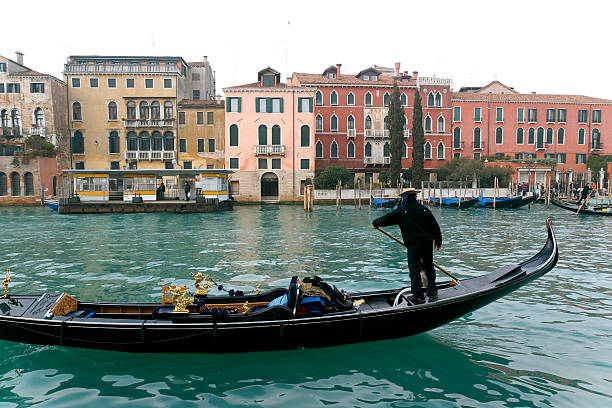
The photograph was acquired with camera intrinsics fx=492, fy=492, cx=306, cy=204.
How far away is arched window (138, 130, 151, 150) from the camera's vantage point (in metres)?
32.4

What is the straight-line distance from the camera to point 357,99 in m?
33.9

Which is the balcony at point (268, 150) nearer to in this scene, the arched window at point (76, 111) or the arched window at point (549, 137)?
the arched window at point (76, 111)

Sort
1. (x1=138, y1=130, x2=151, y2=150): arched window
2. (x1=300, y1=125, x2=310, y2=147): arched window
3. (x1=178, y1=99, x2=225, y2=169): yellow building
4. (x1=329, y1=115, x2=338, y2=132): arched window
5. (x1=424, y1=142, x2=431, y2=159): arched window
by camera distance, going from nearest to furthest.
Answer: (x1=300, y1=125, x2=310, y2=147): arched window, (x1=178, y1=99, x2=225, y2=169): yellow building, (x1=138, y1=130, x2=151, y2=150): arched window, (x1=329, y1=115, x2=338, y2=132): arched window, (x1=424, y1=142, x2=431, y2=159): arched window

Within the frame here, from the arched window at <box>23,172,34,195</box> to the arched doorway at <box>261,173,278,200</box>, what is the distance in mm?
14140

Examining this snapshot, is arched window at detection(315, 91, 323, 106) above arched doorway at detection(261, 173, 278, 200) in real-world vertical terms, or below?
above

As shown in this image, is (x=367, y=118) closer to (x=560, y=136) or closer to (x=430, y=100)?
(x=430, y=100)

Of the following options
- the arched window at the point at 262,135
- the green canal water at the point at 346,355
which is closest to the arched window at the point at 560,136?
the arched window at the point at 262,135

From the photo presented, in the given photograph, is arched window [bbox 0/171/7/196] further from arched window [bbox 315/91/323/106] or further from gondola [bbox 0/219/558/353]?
gondola [bbox 0/219/558/353]

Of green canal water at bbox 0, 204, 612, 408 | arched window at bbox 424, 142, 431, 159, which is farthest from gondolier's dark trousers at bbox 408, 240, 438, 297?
arched window at bbox 424, 142, 431, 159

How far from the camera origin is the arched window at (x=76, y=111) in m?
32.0

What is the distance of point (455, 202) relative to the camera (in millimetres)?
28234

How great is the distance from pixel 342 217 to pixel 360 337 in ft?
54.0

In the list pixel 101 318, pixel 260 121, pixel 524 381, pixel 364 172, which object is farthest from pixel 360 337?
pixel 364 172

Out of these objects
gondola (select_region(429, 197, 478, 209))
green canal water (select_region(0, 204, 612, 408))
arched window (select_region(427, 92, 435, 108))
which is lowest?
green canal water (select_region(0, 204, 612, 408))
